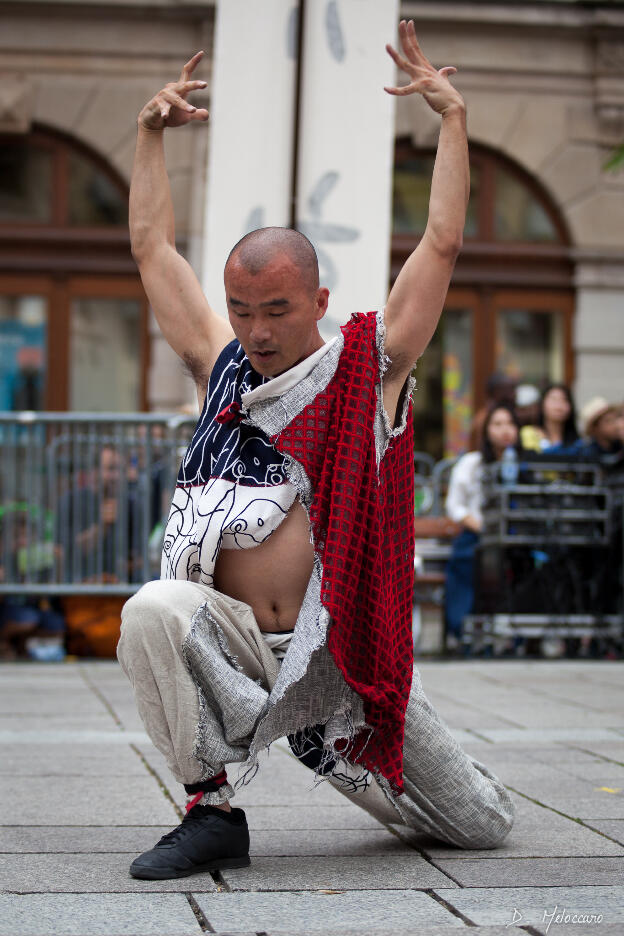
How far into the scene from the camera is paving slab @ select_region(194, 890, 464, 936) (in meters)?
2.91

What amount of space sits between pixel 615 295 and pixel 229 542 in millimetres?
11017

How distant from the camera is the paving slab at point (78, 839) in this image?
367 centimetres

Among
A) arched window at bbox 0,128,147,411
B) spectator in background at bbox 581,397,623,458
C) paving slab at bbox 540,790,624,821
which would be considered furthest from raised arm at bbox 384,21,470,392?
arched window at bbox 0,128,147,411

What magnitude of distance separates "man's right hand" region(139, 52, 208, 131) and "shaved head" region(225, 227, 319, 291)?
35 centimetres

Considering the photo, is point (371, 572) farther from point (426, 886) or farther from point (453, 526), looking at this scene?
point (453, 526)

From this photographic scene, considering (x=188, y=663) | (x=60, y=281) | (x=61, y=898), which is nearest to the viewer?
(x=61, y=898)

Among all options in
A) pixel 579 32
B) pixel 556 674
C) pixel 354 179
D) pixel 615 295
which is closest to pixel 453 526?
pixel 556 674

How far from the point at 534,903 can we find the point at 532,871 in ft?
1.18

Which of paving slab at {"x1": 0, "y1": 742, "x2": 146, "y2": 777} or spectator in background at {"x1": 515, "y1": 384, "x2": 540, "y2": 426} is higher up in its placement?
spectator in background at {"x1": 515, "y1": 384, "x2": 540, "y2": 426}

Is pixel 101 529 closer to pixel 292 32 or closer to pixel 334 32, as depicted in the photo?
pixel 292 32

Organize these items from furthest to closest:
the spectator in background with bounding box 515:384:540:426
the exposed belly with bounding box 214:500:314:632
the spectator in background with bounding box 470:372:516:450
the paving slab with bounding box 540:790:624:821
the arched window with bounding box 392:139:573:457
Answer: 1. the arched window with bounding box 392:139:573:457
2. the spectator in background with bounding box 515:384:540:426
3. the spectator in background with bounding box 470:372:516:450
4. the paving slab with bounding box 540:790:624:821
5. the exposed belly with bounding box 214:500:314:632

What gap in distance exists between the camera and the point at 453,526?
10.0m

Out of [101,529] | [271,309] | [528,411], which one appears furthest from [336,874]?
[528,411]

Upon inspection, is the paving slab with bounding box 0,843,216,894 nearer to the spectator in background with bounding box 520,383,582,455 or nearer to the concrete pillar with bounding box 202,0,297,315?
the concrete pillar with bounding box 202,0,297,315
